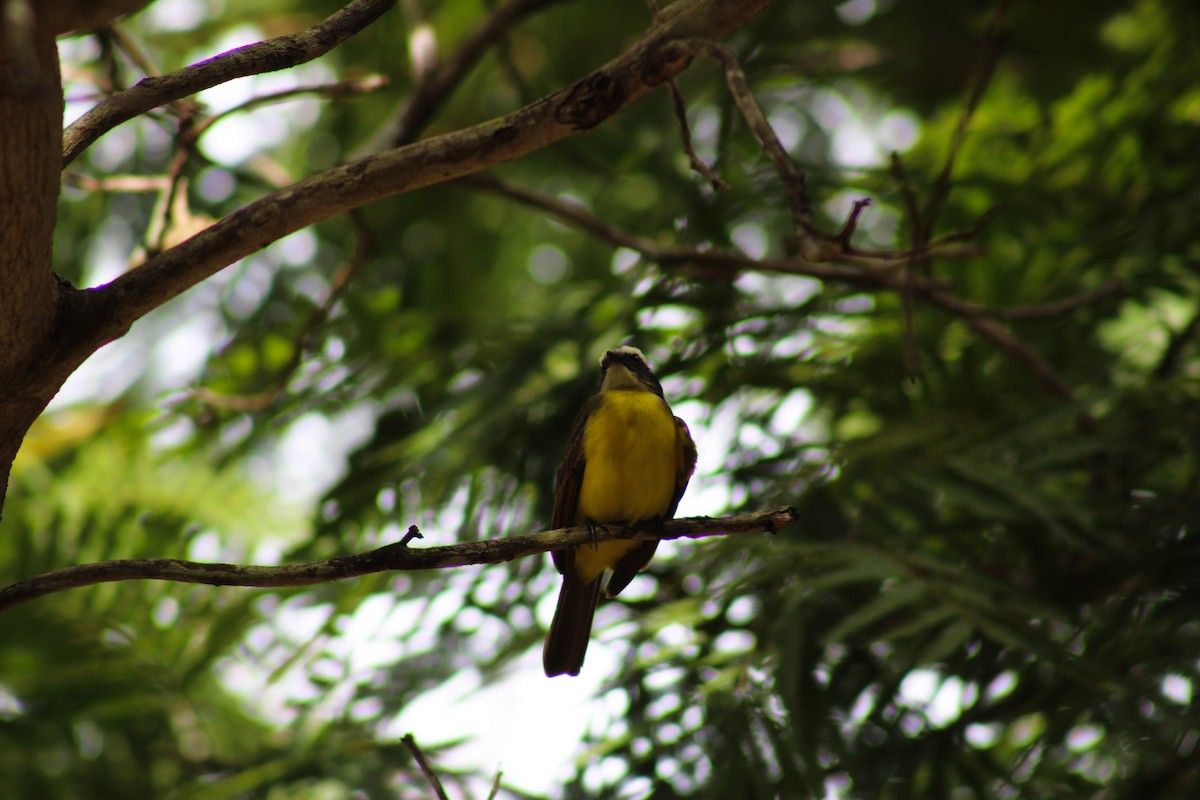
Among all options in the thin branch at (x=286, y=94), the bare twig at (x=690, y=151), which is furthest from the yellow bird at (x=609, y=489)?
the bare twig at (x=690, y=151)

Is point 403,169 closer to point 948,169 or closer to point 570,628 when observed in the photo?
point 948,169

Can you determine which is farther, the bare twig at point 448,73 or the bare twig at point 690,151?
the bare twig at point 448,73

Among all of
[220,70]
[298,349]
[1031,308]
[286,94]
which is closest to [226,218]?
[220,70]

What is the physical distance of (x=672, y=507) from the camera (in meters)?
4.50

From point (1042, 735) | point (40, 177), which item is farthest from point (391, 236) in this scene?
point (40, 177)

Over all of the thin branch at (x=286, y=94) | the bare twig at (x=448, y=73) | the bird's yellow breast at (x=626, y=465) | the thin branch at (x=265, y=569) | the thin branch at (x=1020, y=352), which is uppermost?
the bare twig at (x=448, y=73)

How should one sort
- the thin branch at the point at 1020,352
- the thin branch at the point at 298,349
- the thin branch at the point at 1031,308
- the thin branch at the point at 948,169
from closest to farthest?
the thin branch at the point at 948,169
the thin branch at the point at 1031,308
the thin branch at the point at 1020,352
the thin branch at the point at 298,349

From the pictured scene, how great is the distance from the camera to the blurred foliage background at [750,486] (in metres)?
4.27

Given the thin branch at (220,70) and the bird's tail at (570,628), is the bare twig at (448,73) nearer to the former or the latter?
the bird's tail at (570,628)

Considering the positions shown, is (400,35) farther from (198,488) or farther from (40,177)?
(40,177)

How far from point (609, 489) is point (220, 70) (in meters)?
2.47

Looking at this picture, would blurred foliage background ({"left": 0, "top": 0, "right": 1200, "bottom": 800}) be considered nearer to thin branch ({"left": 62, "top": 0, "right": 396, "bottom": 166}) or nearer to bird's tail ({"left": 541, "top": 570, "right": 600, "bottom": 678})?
bird's tail ({"left": 541, "top": 570, "right": 600, "bottom": 678})

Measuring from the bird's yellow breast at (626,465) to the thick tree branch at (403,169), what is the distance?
2.06 meters

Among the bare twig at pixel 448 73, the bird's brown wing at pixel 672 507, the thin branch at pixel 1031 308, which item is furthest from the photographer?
the bare twig at pixel 448 73
